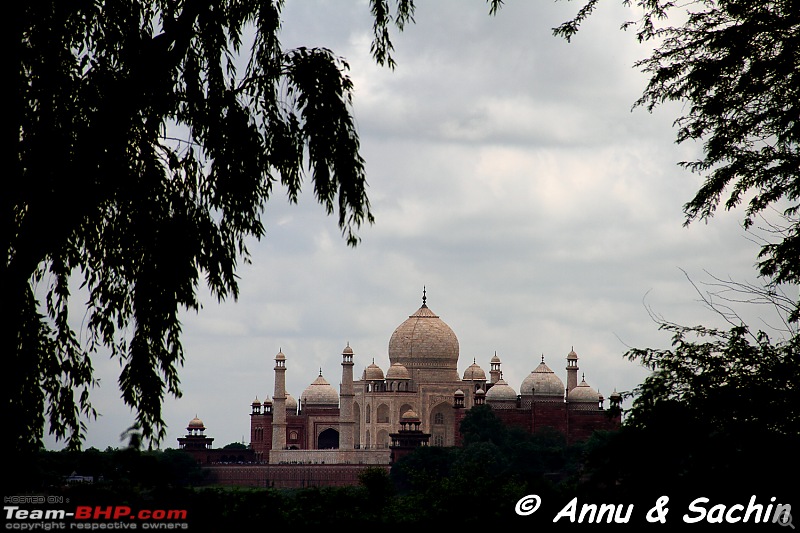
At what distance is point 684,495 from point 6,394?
5.68m

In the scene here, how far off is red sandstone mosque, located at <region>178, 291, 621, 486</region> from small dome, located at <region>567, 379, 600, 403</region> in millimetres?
60

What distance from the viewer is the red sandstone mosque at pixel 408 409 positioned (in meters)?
75.7

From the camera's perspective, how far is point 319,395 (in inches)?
3354

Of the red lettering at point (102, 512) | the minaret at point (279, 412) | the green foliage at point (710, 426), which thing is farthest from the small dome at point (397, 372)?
the red lettering at point (102, 512)

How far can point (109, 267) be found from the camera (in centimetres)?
1204

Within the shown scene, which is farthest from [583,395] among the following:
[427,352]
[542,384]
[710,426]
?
[710,426]

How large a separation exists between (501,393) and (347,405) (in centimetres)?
918

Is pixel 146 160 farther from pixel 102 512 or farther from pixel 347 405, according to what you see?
pixel 347 405

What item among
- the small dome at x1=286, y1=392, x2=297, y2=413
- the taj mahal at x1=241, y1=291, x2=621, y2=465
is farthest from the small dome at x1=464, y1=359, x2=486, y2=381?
the small dome at x1=286, y1=392, x2=297, y2=413

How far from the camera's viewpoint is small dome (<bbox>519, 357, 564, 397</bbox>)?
77438mm

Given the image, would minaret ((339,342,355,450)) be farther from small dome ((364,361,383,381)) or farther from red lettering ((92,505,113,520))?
red lettering ((92,505,113,520))

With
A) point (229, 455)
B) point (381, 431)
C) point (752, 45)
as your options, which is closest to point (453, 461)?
point (381, 431)

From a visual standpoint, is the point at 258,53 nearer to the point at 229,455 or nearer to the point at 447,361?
the point at 447,361

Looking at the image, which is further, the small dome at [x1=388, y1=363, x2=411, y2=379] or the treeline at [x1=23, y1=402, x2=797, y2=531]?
the small dome at [x1=388, y1=363, x2=411, y2=379]
